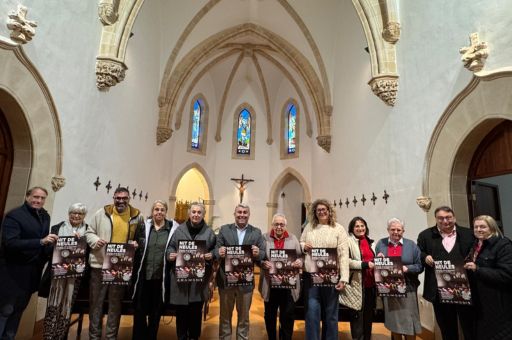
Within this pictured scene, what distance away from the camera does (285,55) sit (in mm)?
11516

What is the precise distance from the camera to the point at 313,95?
1084 cm

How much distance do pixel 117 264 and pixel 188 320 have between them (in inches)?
39.2

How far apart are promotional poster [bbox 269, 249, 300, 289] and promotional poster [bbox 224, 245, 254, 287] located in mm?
242

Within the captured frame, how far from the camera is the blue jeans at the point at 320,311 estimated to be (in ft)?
11.3

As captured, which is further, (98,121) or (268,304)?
(98,121)

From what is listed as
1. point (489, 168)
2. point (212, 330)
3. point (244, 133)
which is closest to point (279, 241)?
point (212, 330)

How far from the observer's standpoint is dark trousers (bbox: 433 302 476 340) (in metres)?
3.14

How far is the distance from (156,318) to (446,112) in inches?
185

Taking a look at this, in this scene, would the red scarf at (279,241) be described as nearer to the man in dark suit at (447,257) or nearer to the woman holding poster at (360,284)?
the woman holding poster at (360,284)

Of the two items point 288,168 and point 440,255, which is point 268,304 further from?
point 288,168

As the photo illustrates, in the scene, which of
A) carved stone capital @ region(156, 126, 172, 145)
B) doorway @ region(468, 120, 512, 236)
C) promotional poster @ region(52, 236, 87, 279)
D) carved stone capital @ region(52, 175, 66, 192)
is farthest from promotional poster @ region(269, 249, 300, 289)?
carved stone capital @ region(156, 126, 172, 145)

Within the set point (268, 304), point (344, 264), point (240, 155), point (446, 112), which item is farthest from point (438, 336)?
point (240, 155)

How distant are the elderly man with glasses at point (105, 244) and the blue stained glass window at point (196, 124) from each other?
34.9ft

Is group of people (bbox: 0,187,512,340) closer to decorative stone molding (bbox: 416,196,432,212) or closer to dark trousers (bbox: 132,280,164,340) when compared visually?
dark trousers (bbox: 132,280,164,340)
